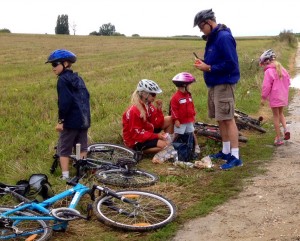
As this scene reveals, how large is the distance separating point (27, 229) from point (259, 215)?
2.47 m

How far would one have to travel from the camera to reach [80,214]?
4742mm

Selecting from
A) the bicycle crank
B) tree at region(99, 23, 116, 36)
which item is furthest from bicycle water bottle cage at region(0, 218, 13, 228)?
tree at region(99, 23, 116, 36)

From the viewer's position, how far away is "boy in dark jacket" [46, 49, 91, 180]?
605 centimetres

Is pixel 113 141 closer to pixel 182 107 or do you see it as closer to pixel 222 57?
pixel 182 107

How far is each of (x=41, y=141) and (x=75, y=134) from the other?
2.69 metres

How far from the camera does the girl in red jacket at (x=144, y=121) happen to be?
721 cm

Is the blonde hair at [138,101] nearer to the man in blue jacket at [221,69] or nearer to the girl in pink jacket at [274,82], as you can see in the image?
the man in blue jacket at [221,69]

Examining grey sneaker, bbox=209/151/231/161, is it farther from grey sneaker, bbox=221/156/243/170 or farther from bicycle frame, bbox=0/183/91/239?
bicycle frame, bbox=0/183/91/239

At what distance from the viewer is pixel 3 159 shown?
25.5 ft

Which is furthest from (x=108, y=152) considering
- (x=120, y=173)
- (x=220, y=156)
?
(x=220, y=156)

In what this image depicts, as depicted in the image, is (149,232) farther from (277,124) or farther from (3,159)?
(277,124)

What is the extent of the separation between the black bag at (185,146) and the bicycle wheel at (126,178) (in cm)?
117

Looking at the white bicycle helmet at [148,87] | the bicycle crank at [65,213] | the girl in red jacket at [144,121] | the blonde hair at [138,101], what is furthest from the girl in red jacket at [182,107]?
the bicycle crank at [65,213]

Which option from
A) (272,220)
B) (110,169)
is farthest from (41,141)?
(272,220)
